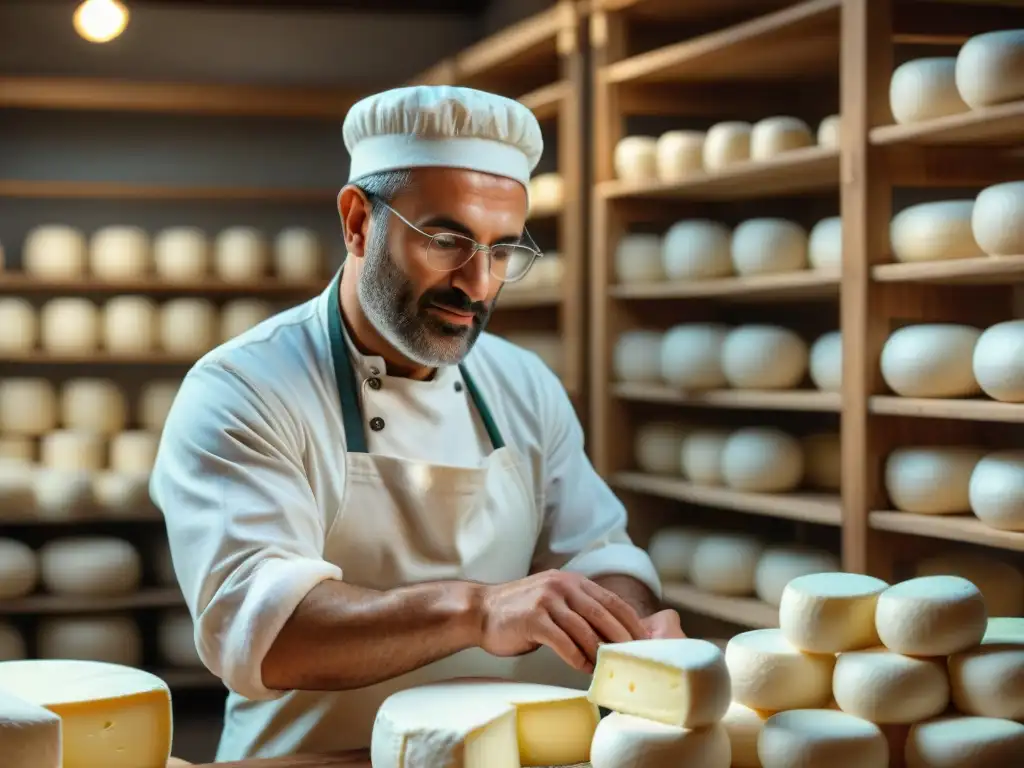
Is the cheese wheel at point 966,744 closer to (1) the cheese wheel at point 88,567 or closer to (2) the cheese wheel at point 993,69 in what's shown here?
(2) the cheese wheel at point 993,69

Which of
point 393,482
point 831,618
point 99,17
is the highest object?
point 99,17

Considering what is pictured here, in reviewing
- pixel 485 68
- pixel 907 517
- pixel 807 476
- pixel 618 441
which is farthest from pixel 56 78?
pixel 907 517

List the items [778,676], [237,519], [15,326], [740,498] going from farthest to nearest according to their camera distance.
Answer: [15,326] → [740,498] → [237,519] → [778,676]

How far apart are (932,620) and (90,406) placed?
12.9ft

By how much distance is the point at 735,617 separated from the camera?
3057 millimetres

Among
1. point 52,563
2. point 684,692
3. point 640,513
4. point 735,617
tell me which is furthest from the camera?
point 52,563

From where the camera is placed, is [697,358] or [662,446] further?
[662,446]

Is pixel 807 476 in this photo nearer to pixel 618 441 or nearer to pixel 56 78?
pixel 618 441

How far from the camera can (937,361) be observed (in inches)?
96.7

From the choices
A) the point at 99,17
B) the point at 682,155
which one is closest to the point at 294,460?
the point at 99,17

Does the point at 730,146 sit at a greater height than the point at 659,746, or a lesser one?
greater

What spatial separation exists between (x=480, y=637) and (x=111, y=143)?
420 cm

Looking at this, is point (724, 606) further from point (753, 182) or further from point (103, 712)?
point (103, 712)

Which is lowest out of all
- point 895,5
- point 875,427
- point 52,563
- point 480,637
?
point 52,563
